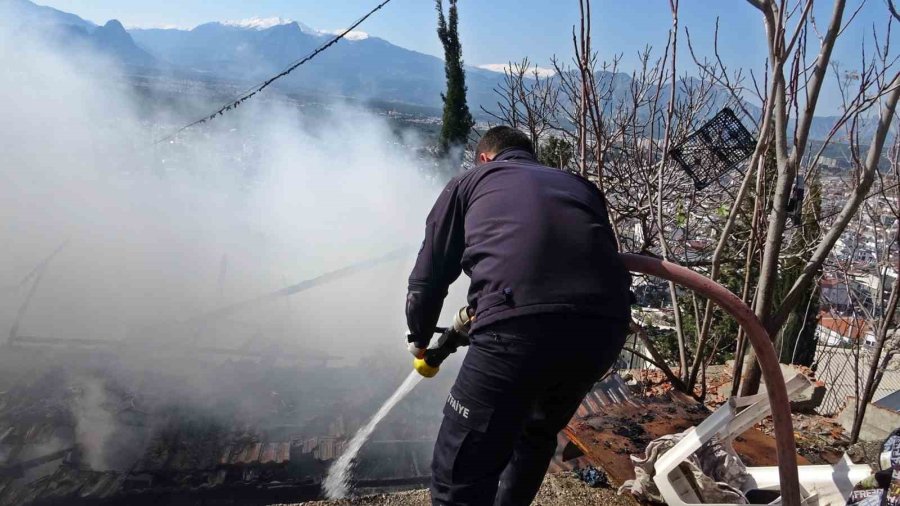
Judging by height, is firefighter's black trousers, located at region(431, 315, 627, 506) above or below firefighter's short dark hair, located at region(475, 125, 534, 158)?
below

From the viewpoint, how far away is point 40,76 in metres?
9.18

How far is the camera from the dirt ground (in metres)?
2.64

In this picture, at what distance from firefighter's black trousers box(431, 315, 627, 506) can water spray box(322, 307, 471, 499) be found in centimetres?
24

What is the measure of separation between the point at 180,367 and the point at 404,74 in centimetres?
10833

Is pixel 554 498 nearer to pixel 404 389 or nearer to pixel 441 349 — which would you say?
pixel 441 349

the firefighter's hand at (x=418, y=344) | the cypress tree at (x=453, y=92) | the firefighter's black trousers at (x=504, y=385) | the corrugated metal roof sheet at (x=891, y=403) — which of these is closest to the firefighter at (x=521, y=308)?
the firefighter's black trousers at (x=504, y=385)

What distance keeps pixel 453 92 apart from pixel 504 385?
22956mm

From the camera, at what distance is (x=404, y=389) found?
6.72 meters

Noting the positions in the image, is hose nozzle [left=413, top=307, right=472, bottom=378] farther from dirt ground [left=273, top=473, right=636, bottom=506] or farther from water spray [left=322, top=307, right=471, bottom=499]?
dirt ground [left=273, top=473, right=636, bottom=506]

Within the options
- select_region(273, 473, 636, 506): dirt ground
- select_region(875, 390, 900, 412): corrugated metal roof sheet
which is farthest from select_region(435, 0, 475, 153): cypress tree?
select_region(273, 473, 636, 506): dirt ground

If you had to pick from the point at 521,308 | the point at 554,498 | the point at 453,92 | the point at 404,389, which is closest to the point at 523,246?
the point at 521,308

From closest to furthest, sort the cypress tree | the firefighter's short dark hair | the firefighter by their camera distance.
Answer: the firefighter → the firefighter's short dark hair → the cypress tree

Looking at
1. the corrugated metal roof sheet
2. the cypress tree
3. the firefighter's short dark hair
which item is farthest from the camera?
the cypress tree

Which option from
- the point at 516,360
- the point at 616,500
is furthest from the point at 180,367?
the point at 516,360
